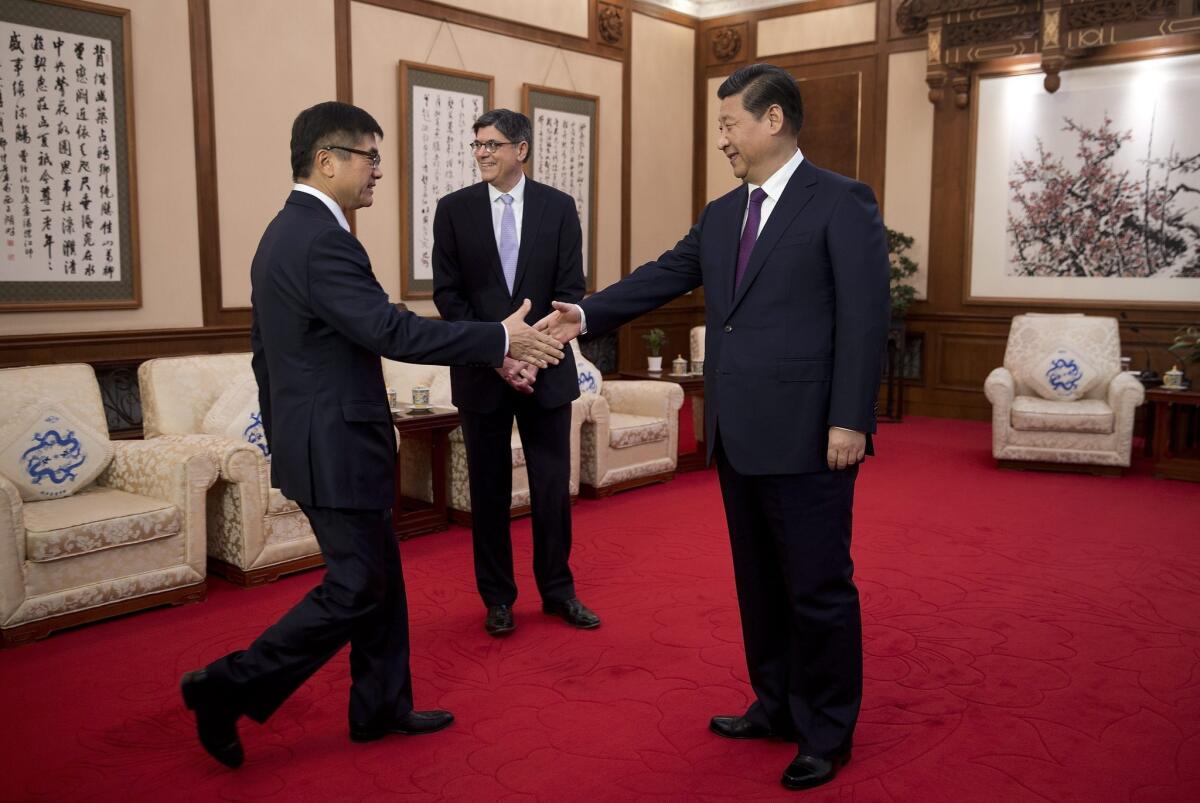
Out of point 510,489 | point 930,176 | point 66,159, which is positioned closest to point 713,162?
point 930,176

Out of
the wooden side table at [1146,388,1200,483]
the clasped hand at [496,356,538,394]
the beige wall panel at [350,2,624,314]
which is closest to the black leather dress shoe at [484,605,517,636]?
the clasped hand at [496,356,538,394]

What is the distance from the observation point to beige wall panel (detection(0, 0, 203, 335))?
16.1 ft

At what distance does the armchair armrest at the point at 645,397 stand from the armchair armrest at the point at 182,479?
96.9 inches

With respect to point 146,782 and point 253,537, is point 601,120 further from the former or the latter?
point 146,782

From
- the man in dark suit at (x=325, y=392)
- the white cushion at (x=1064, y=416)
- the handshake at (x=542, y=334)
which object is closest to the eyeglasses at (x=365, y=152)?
the man in dark suit at (x=325, y=392)

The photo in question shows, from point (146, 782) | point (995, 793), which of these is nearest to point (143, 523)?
point (146, 782)

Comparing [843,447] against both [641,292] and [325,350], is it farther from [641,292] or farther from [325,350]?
[325,350]

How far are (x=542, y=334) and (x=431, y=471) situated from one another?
2.26m

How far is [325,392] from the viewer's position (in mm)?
2291

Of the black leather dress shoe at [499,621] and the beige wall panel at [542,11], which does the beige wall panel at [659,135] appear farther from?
the black leather dress shoe at [499,621]

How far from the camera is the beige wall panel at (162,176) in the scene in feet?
→ 16.1

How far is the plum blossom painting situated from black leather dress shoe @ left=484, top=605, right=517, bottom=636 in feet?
18.1

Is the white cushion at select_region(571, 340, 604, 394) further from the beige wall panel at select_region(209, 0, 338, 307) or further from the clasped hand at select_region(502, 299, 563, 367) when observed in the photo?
the clasped hand at select_region(502, 299, 563, 367)

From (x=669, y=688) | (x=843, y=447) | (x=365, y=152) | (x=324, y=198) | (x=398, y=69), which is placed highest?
(x=398, y=69)
